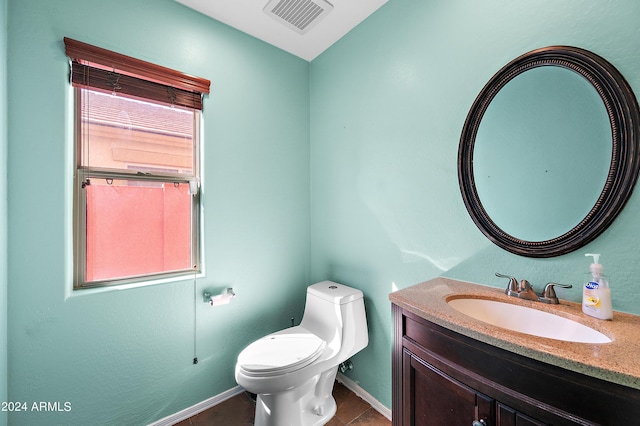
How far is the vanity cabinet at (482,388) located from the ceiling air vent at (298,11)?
1747mm

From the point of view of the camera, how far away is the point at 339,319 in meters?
1.59

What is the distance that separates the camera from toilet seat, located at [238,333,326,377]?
1.25 m

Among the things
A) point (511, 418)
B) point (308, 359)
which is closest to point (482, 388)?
point (511, 418)

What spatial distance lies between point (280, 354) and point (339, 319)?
40 cm

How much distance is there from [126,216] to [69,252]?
30 centimetres

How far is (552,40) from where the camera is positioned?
39.0 inches

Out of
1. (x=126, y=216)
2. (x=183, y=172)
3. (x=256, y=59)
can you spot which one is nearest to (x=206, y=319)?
(x=126, y=216)

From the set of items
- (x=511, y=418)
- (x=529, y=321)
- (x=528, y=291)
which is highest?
(x=528, y=291)

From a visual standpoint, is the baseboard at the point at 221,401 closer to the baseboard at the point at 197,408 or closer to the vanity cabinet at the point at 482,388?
the baseboard at the point at 197,408

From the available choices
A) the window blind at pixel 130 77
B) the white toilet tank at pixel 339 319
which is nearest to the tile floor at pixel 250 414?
the white toilet tank at pixel 339 319

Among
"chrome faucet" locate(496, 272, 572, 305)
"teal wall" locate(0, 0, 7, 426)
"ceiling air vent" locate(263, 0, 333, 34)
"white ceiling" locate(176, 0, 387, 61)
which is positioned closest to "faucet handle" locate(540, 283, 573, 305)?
"chrome faucet" locate(496, 272, 572, 305)

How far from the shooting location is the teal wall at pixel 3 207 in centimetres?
111

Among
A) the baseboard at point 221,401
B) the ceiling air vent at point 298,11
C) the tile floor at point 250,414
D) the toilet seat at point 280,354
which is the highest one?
the ceiling air vent at point 298,11

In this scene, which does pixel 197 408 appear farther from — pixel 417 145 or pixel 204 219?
pixel 417 145
